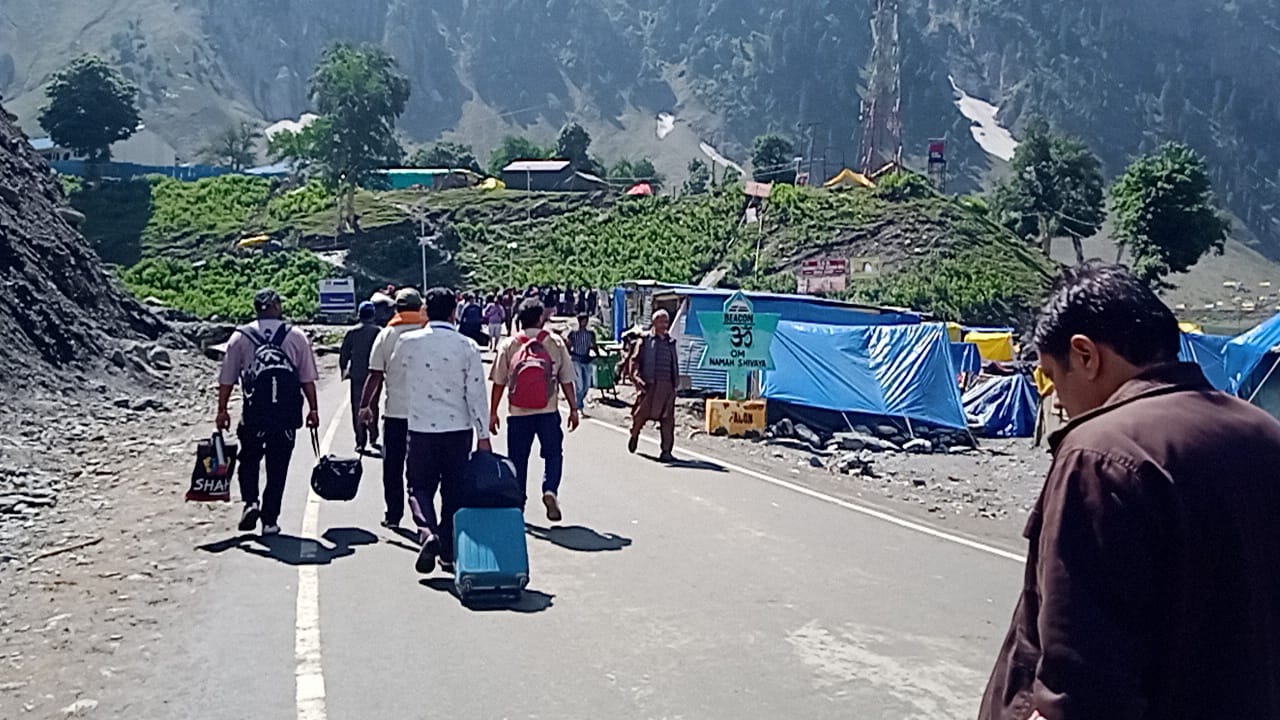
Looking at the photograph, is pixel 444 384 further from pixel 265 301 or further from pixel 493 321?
pixel 493 321

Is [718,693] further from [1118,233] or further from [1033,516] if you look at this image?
[1118,233]

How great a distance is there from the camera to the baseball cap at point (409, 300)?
993 cm

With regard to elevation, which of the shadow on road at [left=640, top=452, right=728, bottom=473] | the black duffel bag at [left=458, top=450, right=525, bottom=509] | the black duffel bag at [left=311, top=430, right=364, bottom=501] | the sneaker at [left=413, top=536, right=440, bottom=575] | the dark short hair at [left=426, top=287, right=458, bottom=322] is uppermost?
the dark short hair at [left=426, top=287, right=458, bottom=322]

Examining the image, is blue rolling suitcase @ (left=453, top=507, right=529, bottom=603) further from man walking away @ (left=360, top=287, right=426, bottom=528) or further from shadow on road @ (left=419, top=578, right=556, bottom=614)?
man walking away @ (left=360, top=287, right=426, bottom=528)

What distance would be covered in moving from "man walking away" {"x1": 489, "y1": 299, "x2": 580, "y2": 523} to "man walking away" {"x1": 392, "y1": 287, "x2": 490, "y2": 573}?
1.29 m

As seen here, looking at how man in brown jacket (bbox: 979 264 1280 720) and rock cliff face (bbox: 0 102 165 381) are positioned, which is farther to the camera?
rock cliff face (bbox: 0 102 165 381)

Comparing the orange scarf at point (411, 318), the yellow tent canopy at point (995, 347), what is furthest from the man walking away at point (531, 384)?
the yellow tent canopy at point (995, 347)

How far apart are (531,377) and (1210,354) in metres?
12.1

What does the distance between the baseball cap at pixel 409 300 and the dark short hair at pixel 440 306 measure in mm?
982

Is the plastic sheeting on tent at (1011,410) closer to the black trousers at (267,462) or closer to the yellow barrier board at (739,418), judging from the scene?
the yellow barrier board at (739,418)

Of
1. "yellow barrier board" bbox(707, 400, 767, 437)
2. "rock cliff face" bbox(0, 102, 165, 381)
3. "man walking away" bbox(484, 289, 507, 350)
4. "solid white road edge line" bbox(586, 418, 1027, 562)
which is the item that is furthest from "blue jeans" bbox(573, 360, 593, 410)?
"man walking away" bbox(484, 289, 507, 350)

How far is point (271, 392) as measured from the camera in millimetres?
9438

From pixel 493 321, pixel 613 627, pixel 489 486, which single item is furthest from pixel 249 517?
pixel 493 321

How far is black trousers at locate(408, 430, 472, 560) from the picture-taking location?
8.79m
